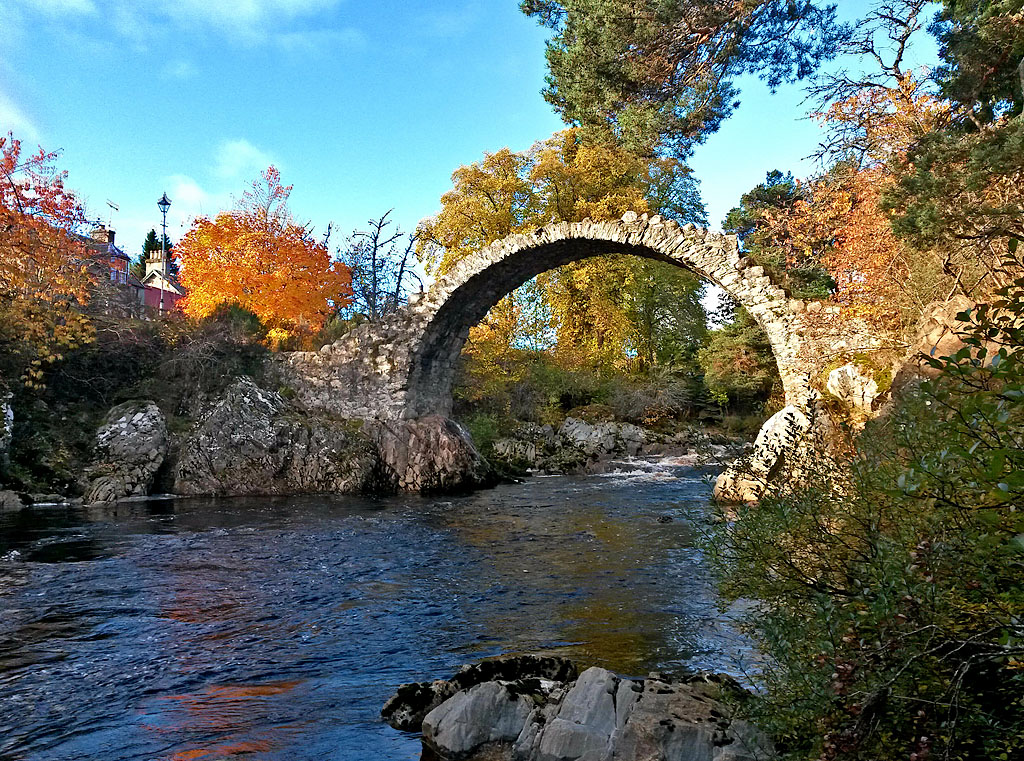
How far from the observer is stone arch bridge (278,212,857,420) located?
38.1ft

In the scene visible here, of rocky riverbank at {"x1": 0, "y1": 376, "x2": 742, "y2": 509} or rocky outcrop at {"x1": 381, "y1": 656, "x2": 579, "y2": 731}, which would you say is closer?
rocky outcrop at {"x1": 381, "y1": 656, "x2": 579, "y2": 731}

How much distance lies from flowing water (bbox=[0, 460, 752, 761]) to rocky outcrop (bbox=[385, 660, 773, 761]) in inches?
9.2

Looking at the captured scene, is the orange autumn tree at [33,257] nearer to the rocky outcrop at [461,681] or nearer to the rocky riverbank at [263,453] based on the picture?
the rocky riverbank at [263,453]

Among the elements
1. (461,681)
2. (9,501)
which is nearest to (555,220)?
(9,501)

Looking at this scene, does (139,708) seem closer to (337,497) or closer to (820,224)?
(337,497)

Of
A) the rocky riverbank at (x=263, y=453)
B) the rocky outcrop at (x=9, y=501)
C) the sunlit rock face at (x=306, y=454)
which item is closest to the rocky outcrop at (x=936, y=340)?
the rocky riverbank at (x=263, y=453)

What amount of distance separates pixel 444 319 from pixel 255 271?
7.46m

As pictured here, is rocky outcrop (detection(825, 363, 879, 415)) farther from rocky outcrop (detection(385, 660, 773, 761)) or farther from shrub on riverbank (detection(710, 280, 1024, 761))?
shrub on riverbank (detection(710, 280, 1024, 761))

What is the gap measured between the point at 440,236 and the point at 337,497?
1267cm

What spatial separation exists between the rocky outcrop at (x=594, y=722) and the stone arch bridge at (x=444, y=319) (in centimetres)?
869

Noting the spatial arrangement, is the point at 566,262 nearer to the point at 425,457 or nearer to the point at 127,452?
the point at 425,457

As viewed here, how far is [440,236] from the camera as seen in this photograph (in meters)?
23.5

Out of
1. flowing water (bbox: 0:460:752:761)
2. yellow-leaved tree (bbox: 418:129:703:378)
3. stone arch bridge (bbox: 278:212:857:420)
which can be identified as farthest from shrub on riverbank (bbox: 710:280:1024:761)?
yellow-leaved tree (bbox: 418:129:703:378)

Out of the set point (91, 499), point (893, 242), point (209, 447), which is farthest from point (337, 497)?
point (893, 242)
